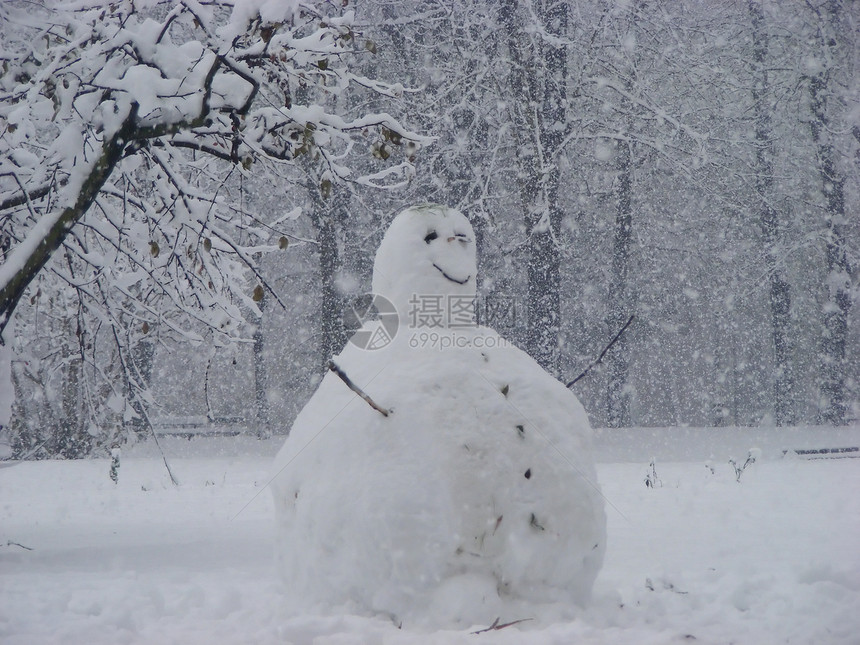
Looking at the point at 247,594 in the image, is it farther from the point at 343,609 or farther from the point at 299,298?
the point at 299,298

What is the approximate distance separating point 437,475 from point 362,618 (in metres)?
0.75

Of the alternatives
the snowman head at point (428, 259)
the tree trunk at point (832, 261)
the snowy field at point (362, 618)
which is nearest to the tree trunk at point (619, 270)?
the tree trunk at point (832, 261)

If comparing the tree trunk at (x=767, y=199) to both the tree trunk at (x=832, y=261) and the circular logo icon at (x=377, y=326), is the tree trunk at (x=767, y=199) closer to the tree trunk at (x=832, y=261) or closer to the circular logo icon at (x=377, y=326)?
the tree trunk at (x=832, y=261)

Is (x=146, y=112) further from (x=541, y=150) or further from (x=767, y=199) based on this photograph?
(x=767, y=199)

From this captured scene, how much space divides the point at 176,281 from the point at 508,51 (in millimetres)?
9460

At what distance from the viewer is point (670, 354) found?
24828 mm

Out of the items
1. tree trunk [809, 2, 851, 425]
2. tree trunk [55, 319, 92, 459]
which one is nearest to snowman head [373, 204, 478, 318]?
tree trunk [55, 319, 92, 459]

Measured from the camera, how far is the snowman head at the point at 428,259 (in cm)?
392

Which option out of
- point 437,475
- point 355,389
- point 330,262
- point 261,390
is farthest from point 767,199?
point 355,389

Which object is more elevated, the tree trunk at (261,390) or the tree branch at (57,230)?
the tree branch at (57,230)

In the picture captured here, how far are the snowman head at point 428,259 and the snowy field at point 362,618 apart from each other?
1.70 meters

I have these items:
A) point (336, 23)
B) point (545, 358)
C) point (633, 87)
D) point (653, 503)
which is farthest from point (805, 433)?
point (336, 23)

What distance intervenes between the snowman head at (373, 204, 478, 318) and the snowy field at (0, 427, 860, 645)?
1.70 metres

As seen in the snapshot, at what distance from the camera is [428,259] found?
12.9 ft
